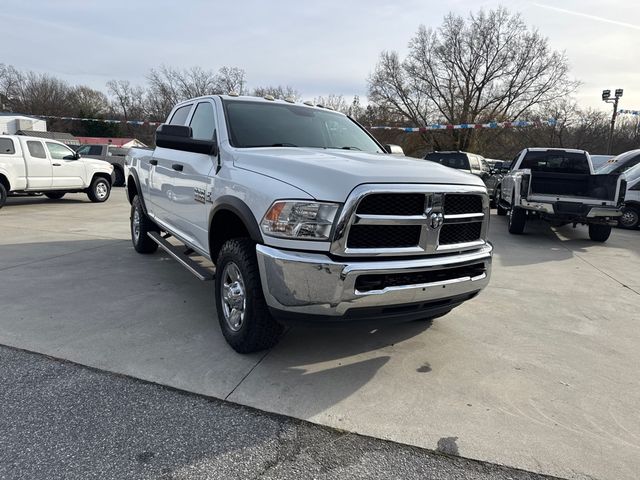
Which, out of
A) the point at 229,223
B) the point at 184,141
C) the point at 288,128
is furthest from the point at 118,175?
the point at 229,223

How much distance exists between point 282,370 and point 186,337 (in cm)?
99

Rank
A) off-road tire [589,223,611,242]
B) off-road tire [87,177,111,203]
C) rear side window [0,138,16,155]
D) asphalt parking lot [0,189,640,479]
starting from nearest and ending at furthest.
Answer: asphalt parking lot [0,189,640,479] < off-road tire [589,223,611,242] < rear side window [0,138,16,155] < off-road tire [87,177,111,203]

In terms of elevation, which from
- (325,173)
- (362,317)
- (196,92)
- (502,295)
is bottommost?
(502,295)

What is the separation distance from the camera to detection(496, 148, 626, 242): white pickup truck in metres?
8.43

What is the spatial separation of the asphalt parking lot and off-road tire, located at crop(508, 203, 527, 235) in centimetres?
363

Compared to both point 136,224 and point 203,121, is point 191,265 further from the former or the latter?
point 136,224

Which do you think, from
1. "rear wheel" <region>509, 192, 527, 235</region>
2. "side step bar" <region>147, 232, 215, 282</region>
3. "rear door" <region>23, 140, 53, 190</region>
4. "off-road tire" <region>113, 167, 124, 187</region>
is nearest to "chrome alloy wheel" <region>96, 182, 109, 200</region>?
"rear door" <region>23, 140, 53, 190</region>

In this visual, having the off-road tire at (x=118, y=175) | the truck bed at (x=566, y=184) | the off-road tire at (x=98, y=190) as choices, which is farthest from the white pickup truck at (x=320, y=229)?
the off-road tire at (x=118, y=175)

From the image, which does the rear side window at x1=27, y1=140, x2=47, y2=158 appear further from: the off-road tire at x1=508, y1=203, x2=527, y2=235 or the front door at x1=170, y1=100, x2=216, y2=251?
the off-road tire at x1=508, y1=203, x2=527, y2=235

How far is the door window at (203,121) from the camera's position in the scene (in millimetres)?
4125

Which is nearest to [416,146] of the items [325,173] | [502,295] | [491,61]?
[491,61]

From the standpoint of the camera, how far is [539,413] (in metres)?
2.74

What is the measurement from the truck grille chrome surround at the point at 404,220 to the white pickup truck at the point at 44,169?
1156 cm

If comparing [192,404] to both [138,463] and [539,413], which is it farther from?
[539,413]
